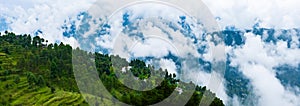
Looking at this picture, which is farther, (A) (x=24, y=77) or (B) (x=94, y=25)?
(A) (x=24, y=77)

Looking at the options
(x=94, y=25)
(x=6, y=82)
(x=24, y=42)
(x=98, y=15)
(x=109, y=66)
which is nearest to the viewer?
(x=98, y=15)

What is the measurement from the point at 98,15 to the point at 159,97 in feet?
34.5

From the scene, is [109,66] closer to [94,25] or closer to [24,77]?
[24,77]

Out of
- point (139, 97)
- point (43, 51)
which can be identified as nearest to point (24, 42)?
point (43, 51)

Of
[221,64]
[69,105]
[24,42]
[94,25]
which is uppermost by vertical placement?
[24,42]

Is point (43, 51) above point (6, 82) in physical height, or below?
above

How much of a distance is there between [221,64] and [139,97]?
11.7 metres

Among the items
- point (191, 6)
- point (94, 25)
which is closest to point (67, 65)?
point (94, 25)

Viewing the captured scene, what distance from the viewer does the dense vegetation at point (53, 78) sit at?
128ft

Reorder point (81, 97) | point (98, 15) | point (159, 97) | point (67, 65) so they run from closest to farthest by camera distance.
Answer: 1. point (98, 15)
2. point (159, 97)
3. point (81, 97)
4. point (67, 65)

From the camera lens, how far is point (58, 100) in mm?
47281

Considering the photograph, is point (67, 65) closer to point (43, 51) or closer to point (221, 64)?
point (43, 51)

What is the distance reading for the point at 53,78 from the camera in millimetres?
59062

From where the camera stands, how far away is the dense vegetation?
3902 cm
